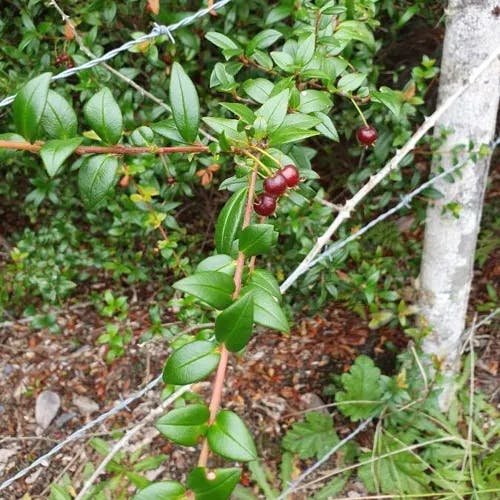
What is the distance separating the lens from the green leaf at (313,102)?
132cm

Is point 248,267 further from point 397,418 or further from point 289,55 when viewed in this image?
point 397,418

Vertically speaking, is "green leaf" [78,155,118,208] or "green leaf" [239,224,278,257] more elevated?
"green leaf" [78,155,118,208]

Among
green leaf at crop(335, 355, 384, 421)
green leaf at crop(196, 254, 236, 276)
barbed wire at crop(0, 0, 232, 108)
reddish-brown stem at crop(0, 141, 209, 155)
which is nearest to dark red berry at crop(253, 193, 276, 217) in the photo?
green leaf at crop(196, 254, 236, 276)

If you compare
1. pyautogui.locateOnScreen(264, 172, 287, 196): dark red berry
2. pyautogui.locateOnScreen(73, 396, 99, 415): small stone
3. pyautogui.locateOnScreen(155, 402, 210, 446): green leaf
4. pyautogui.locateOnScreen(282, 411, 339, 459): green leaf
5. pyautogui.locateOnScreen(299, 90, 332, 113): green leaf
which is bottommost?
pyautogui.locateOnScreen(282, 411, 339, 459): green leaf

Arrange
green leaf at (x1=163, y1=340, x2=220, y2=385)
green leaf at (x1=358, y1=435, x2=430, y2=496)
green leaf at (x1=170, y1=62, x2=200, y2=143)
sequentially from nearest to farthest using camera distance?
green leaf at (x1=163, y1=340, x2=220, y2=385), green leaf at (x1=170, y1=62, x2=200, y2=143), green leaf at (x1=358, y1=435, x2=430, y2=496)

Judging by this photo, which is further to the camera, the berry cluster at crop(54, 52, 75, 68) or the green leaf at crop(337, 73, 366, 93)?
the berry cluster at crop(54, 52, 75, 68)

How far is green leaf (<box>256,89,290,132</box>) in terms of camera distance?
113 centimetres

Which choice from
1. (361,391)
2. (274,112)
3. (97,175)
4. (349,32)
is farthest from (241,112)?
(361,391)

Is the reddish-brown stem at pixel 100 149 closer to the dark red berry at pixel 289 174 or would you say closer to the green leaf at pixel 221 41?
the dark red berry at pixel 289 174

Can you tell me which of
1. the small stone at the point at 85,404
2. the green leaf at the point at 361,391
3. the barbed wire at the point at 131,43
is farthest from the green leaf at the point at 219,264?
the small stone at the point at 85,404

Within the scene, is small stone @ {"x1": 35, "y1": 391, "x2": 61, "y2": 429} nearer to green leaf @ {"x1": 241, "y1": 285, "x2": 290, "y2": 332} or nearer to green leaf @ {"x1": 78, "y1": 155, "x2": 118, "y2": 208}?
green leaf @ {"x1": 78, "y1": 155, "x2": 118, "y2": 208}

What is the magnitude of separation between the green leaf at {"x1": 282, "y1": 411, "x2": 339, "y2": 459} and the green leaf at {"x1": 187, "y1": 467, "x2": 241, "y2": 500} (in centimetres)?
155

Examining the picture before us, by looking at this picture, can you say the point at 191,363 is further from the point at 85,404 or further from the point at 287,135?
the point at 85,404

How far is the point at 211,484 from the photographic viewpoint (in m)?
0.84
